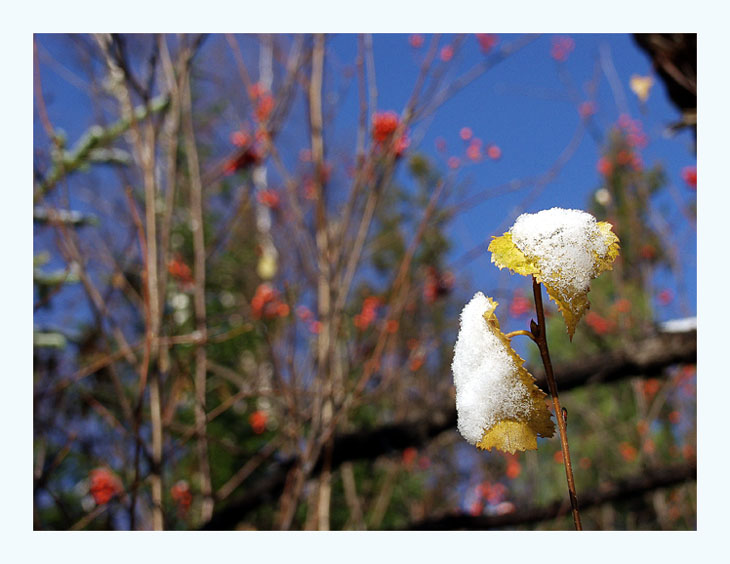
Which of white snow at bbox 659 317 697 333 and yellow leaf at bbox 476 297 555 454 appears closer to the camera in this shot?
yellow leaf at bbox 476 297 555 454

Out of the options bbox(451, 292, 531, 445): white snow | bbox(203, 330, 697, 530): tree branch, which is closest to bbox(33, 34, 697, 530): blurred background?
bbox(203, 330, 697, 530): tree branch

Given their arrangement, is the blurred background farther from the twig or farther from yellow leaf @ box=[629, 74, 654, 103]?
the twig

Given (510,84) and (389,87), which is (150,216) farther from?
(510,84)

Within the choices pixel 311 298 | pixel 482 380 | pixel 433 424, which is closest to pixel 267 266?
pixel 311 298

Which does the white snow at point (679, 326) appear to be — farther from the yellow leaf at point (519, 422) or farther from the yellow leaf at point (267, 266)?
the yellow leaf at point (267, 266)

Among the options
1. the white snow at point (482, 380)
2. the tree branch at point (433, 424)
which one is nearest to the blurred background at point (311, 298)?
the tree branch at point (433, 424)

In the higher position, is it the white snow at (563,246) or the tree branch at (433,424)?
the white snow at (563,246)
